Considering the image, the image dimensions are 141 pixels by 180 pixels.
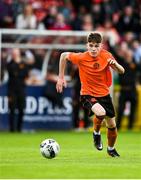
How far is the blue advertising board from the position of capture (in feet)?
83.9

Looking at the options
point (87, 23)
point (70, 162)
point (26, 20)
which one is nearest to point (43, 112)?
point (26, 20)

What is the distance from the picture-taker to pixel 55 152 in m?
14.1

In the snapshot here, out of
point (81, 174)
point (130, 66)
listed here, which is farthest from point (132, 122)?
point (81, 174)

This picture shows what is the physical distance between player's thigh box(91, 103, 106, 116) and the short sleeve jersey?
1.17 ft

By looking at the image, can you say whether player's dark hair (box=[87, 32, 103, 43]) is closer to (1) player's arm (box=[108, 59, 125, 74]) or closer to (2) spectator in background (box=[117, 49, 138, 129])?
(1) player's arm (box=[108, 59, 125, 74])

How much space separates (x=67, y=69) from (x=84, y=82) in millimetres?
11689

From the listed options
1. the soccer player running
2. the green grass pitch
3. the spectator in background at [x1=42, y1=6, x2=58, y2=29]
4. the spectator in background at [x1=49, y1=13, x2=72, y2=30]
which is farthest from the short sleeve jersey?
the spectator in background at [x1=42, y1=6, x2=58, y2=29]

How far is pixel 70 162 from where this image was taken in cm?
1355

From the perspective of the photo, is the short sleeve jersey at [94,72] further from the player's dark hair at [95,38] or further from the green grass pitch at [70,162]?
the green grass pitch at [70,162]

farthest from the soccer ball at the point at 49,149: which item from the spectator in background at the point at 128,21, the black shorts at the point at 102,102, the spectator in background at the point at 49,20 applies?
the spectator in background at the point at 128,21

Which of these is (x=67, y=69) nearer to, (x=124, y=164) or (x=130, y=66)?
(x=130, y=66)

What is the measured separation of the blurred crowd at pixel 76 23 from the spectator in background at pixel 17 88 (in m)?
1.08

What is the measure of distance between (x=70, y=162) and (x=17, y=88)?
36.2 feet

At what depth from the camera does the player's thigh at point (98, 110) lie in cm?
1434
